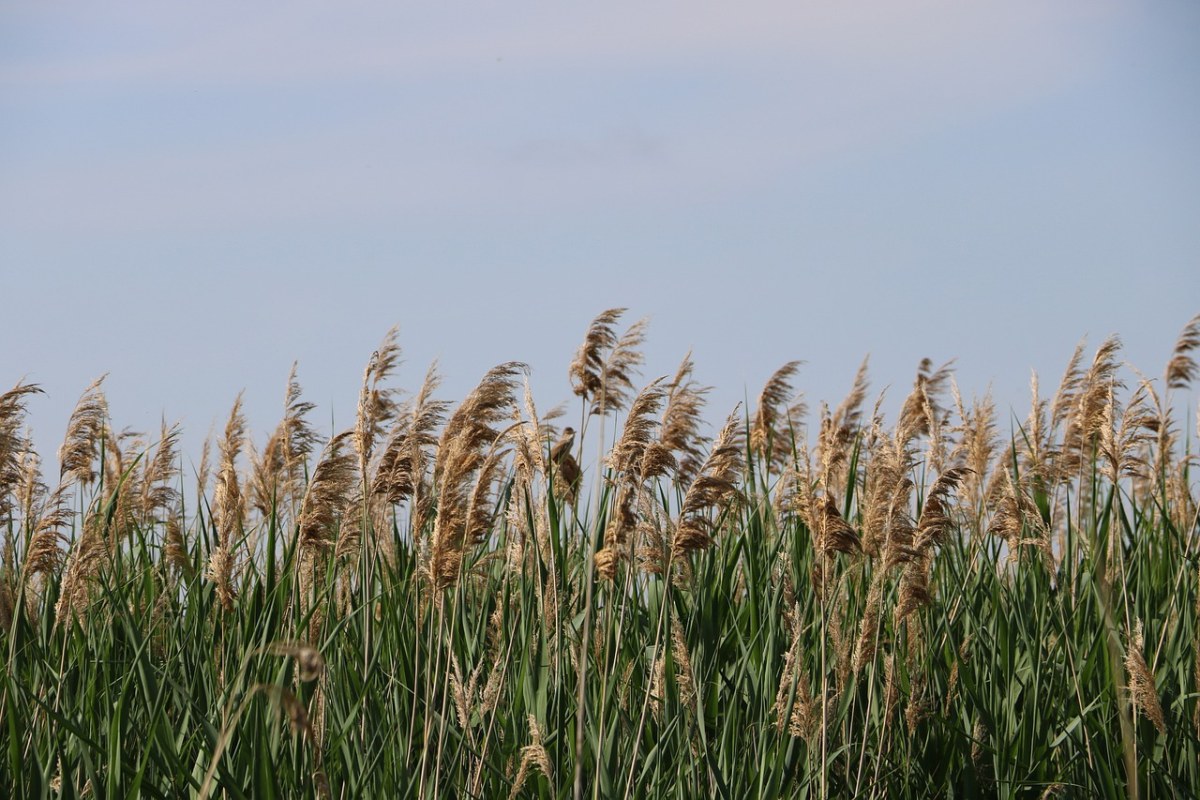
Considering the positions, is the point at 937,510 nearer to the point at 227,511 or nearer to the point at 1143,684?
the point at 1143,684

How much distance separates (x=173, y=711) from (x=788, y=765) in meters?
2.48

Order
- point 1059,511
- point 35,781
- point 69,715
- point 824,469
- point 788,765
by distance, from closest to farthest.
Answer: point 35,781 < point 824,469 < point 69,715 < point 788,765 < point 1059,511

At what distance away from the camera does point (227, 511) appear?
4980mm

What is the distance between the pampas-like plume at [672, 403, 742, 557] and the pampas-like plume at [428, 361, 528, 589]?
66 centimetres

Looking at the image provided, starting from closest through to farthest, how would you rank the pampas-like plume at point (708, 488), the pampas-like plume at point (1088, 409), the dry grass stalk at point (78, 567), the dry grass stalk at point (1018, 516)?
1. the pampas-like plume at point (708, 488)
2. the dry grass stalk at point (78, 567)
3. the dry grass stalk at point (1018, 516)
4. the pampas-like plume at point (1088, 409)

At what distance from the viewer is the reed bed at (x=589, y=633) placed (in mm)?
3863

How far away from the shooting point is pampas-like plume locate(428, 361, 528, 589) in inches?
147

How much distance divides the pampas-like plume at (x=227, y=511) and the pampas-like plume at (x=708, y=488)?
1788 millimetres

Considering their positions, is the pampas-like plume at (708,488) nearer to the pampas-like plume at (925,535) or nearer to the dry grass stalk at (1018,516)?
the pampas-like plume at (925,535)

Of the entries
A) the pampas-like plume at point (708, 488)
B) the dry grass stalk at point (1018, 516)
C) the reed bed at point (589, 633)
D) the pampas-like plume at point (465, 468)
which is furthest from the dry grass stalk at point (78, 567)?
the dry grass stalk at point (1018, 516)

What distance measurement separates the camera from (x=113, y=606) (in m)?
4.92

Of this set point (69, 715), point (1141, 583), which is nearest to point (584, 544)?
point (69, 715)

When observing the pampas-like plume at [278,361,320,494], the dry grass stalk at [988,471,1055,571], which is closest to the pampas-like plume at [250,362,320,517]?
the pampas-like plume at [278,361,320,494]

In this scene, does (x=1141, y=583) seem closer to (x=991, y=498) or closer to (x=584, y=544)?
(x=991, y=498)
